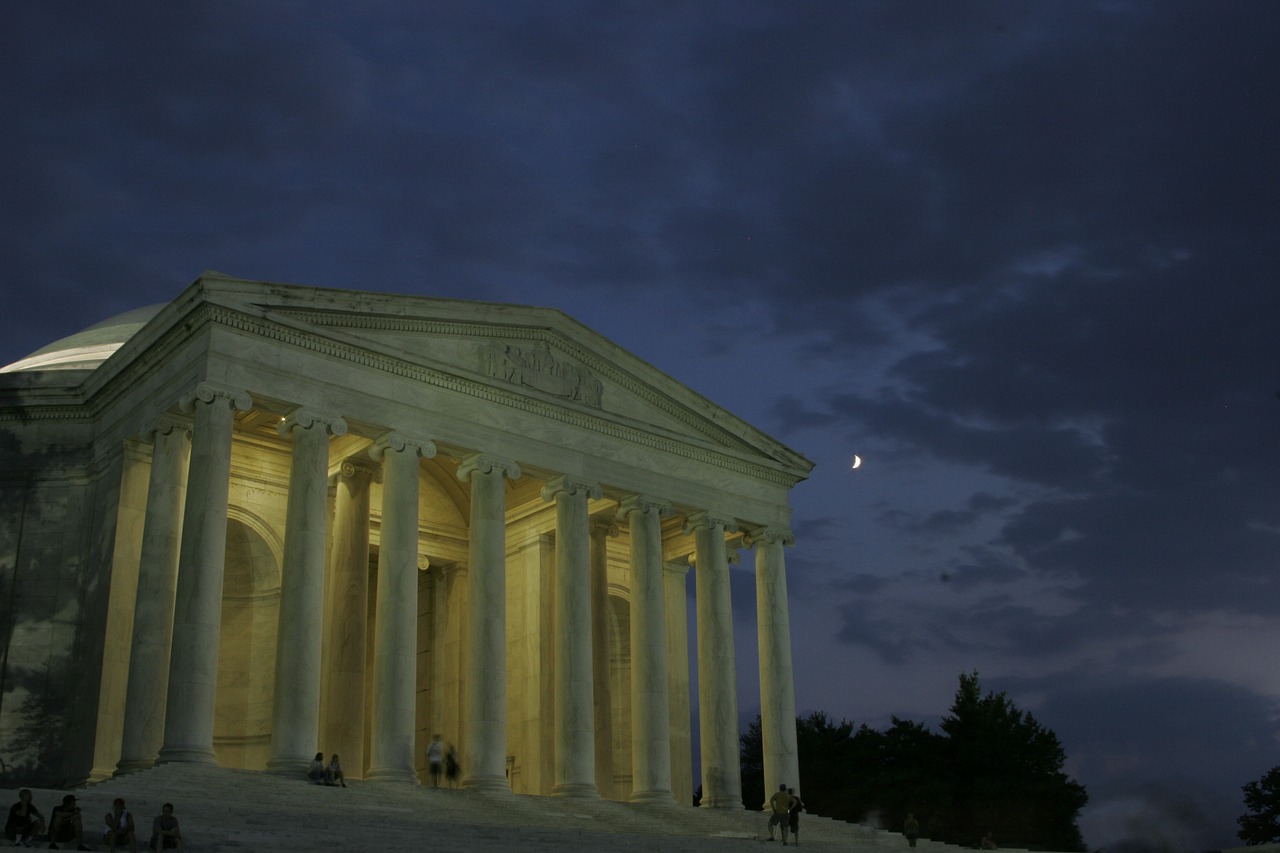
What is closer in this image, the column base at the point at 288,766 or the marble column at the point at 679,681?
the column base at the point at 288,766

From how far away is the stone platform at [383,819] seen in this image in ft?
81.2

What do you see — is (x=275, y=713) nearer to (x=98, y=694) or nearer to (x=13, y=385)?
(x=98, y=694)

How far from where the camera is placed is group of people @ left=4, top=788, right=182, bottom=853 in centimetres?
2203

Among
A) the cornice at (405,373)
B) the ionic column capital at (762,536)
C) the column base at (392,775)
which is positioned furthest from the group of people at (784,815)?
the ionic column capital at (762,536)

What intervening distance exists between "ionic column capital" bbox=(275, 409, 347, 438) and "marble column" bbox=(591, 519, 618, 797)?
12.7 meters

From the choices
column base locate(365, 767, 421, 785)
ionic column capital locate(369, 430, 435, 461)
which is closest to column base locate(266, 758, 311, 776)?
column base locate(365, 767, 421, 785)

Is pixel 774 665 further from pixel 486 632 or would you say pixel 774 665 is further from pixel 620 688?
pixel 486 632

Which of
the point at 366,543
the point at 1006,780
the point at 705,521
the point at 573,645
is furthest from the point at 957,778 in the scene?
the point at 366,543

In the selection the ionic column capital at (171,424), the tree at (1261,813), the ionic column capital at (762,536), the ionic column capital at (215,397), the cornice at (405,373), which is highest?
the cornice at (405,373)

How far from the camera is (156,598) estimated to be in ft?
113

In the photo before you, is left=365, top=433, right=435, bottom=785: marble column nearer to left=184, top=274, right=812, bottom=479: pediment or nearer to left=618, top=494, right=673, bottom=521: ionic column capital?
left=184, top=274, right=812, bottom=479: pediment

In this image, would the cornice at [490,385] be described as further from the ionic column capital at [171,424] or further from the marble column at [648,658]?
the ionic column capital at [171,424]

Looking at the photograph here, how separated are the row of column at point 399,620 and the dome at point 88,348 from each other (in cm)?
1249

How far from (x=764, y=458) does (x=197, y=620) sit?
23726mm
